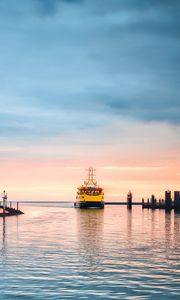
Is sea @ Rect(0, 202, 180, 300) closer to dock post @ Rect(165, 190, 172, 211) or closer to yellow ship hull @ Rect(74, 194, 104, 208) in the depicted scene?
dock post @ Rect(165, 190, 172, 211)

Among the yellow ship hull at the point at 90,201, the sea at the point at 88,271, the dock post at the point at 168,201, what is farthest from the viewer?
the yellow ship hull at the point at 90,201

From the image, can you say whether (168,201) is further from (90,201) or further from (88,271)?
(88,271)

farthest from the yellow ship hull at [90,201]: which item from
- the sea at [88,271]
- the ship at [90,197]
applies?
the sea at [88,271]

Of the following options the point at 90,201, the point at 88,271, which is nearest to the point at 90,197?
the point at 90,201

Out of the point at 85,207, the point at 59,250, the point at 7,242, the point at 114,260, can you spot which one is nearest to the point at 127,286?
the point at 114,260

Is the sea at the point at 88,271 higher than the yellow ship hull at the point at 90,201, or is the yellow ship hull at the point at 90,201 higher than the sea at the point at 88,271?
the yellow ship hull at the point at 90,201

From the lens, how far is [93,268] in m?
28.1

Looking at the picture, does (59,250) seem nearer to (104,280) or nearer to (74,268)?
(74,268)

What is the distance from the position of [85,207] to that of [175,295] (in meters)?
157

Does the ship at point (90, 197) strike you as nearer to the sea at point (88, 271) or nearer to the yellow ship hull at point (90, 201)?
the yellow ship hull at point (90, 201)

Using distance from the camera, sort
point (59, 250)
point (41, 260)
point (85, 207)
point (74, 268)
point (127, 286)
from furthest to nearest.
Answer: point (85, 207), point (59, 250), point (41, 260), point (74, 268), point (127, 286)

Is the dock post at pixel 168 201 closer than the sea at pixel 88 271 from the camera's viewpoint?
No

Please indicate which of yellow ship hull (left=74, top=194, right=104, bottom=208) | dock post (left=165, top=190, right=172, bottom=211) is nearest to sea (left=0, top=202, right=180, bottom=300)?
dock post (left=165, top=190, right=172, bottom=211)

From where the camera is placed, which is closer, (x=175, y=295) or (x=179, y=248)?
(x=175, y=295)
